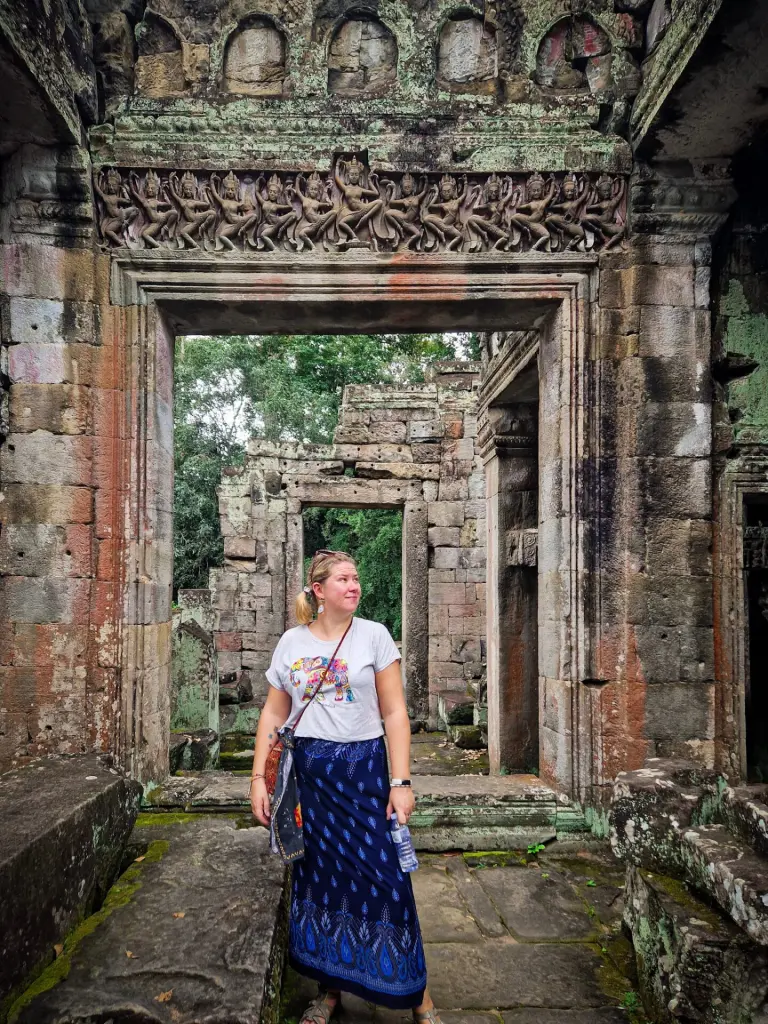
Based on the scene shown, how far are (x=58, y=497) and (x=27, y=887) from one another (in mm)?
2375

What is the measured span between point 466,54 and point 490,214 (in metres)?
1.05

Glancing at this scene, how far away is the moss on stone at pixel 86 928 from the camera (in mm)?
2123

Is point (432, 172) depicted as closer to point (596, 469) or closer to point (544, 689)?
point (596, 469)

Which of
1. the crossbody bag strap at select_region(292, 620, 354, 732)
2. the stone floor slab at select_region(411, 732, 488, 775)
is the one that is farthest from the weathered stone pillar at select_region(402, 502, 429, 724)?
the crossbody bag strap at select_region(292, 620, 354, 732)

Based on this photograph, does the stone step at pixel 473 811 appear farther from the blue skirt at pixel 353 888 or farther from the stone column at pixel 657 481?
the blue skirt at pixel 353 888

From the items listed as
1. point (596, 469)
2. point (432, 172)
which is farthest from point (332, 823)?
point (432, 172)

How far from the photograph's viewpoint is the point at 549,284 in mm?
4246

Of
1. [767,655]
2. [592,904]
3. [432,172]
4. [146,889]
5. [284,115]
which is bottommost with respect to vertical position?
[592,904]

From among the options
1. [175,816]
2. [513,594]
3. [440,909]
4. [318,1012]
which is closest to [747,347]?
[513,594]

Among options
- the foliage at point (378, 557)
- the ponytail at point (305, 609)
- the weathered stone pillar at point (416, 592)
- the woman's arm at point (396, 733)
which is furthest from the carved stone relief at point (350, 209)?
the foliage at point (378, 557)

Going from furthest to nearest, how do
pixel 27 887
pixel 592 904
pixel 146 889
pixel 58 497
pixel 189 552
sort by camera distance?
1. pixel 189 552
2. pixel 58 497
3. pixel 592 904
4. pixel 146 889
5. pixel 27 887

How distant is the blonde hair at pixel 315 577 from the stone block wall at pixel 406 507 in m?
7.93

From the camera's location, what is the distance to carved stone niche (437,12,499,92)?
4.30m

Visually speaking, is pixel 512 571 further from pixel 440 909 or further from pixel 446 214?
pixel 440 909
